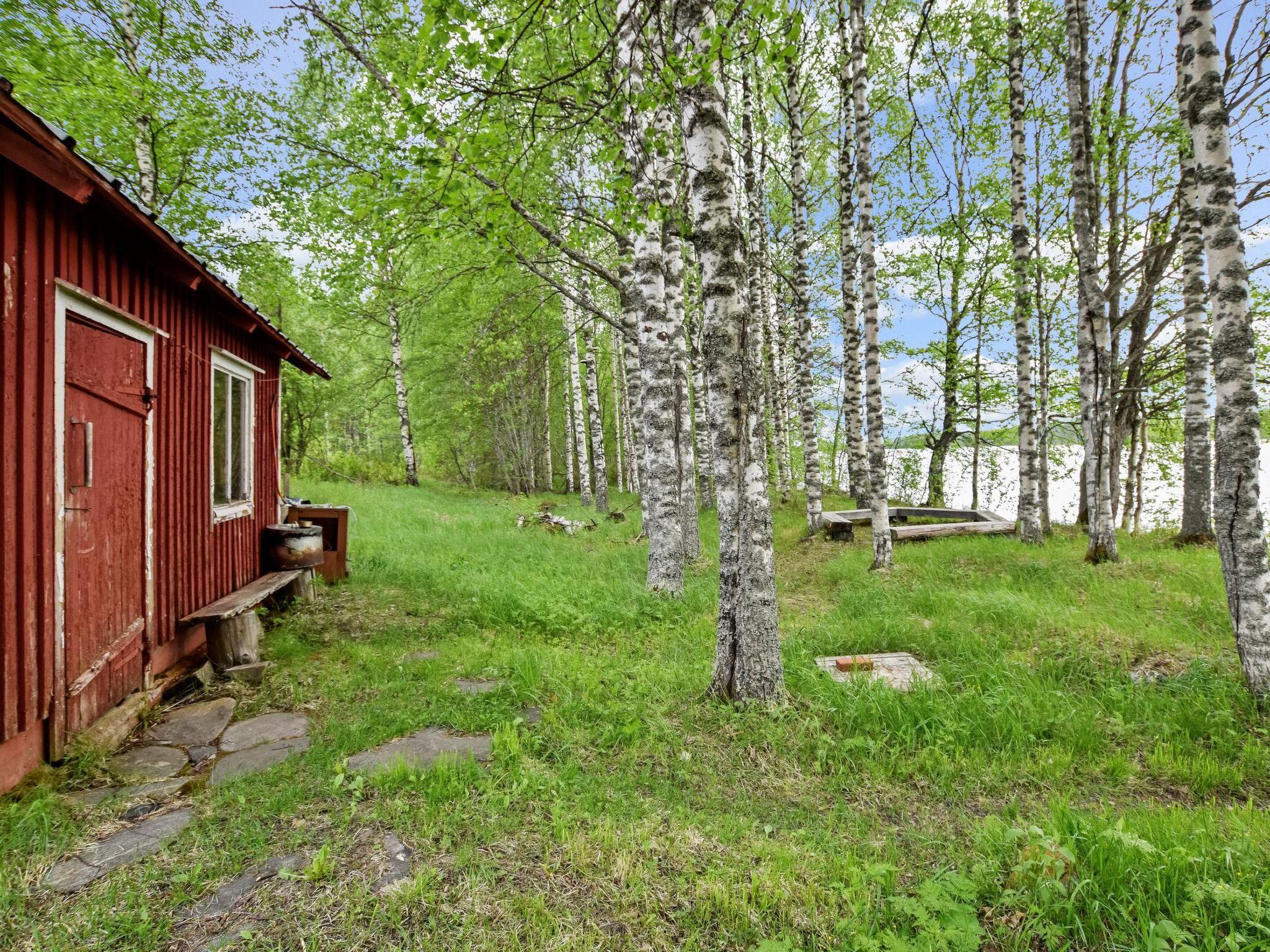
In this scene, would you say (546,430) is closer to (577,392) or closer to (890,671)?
(577,392)

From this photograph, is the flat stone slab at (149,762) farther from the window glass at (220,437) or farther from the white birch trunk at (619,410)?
the white birch trunk at (619,410)

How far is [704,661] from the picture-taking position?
4.75 metres

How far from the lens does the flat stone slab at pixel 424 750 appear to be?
11.1 ft

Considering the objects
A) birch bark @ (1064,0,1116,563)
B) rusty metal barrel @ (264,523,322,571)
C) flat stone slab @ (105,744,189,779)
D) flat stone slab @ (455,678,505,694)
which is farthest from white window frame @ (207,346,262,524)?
birch bark @ (1064,0,1116,563)

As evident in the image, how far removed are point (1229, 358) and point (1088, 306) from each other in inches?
159

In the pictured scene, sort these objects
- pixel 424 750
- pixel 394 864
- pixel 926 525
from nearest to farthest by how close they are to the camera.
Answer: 1. pixel 394 864
2. pixel 424 750
3. pixel 926 525

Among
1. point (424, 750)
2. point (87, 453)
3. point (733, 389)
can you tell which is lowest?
point (424, 750)

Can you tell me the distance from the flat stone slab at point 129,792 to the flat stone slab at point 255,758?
0.61 ft

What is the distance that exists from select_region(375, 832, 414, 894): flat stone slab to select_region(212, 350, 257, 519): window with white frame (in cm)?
461

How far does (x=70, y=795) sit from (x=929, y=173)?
16.8 meters

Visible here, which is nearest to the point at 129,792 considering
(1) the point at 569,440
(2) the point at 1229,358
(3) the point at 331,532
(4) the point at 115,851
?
(4) the point at 115,851

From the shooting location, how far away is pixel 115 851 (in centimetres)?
270

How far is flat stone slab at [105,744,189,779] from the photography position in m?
3.47

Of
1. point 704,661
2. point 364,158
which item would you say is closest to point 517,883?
point 704,661
